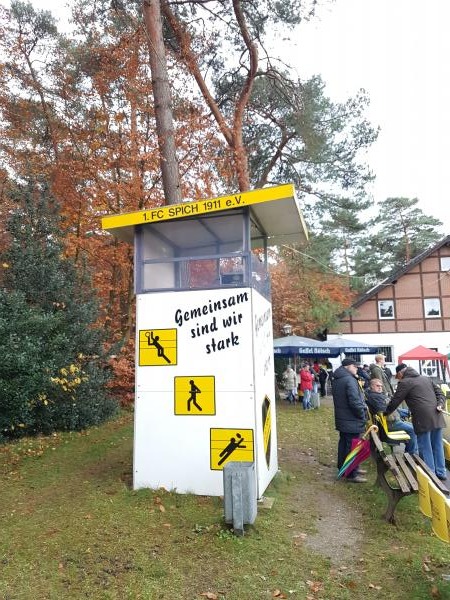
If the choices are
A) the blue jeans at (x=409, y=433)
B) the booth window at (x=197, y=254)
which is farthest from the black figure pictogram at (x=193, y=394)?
the blue jeans at (x=409, y=433)

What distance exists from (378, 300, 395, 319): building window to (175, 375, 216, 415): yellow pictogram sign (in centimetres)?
2621

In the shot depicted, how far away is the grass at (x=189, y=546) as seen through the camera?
3830 millimetres

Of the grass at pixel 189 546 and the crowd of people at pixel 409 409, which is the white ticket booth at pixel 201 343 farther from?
the crowd of people at pixel 409 409

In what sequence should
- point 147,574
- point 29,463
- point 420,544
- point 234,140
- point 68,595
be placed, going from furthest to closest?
point 234,140 < point 29,463 < point 420,544 < point 147,574 < point 68,595

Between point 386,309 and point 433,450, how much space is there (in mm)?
24407

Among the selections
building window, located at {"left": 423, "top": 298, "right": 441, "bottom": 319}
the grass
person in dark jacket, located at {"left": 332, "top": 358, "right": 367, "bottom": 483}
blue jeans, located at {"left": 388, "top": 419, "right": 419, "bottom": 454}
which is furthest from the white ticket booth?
building window, located at {"left": 423, "top": 298, "right": 441, "bottom": 319}

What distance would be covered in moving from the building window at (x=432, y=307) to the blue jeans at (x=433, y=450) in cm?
2453

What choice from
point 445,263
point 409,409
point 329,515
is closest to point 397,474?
point 329,515

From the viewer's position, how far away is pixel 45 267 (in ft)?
33.6

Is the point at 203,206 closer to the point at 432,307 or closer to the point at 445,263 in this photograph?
the point at 432,307

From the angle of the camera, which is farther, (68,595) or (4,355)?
(4,355)

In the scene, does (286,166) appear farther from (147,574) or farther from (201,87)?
(147,574)

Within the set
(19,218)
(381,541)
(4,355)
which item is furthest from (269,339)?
(19,218)

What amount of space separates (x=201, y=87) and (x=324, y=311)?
13045mm
